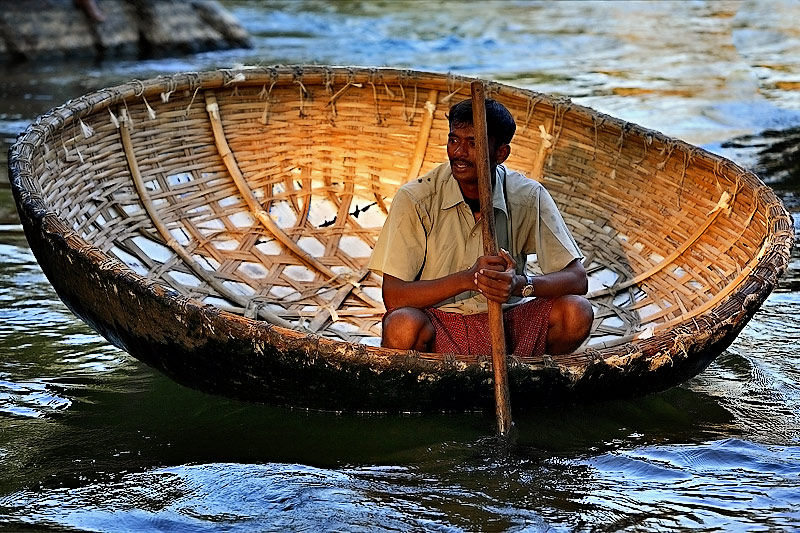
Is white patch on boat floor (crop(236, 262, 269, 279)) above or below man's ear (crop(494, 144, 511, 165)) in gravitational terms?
below

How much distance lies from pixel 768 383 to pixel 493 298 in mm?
1184

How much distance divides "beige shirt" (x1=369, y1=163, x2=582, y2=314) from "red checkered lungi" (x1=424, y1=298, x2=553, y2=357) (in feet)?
0.13

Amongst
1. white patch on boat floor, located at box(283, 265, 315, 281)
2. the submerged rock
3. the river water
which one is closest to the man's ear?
the river water

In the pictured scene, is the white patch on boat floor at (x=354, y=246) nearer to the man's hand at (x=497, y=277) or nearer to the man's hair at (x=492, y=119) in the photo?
the man's hair at (x=492, y=119)

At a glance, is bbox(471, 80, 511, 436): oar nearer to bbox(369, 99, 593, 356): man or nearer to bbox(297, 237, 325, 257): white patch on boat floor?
bbox(369, 99, 593, 356): man

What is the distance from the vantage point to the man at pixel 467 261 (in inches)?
117

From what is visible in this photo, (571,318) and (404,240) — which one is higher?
(404,240)

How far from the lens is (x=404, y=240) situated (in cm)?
302

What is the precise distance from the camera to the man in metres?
2.98

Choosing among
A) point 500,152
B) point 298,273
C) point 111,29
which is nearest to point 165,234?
point 298,273

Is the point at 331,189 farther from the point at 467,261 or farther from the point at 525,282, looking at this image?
the point at 525,282

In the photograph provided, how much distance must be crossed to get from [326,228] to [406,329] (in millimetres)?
1502

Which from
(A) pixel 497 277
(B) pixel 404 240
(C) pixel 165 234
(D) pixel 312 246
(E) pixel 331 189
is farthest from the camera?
(E) pixel 331 189

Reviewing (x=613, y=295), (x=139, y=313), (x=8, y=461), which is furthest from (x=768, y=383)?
(x=8, y=461)
